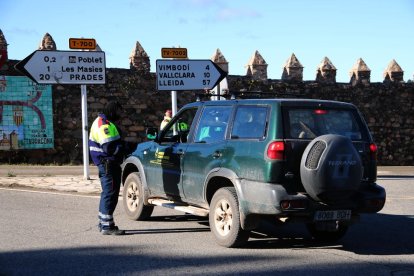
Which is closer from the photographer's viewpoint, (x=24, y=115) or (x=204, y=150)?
(x=204, y=150)

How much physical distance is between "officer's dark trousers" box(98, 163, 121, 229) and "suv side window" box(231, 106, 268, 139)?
180cm

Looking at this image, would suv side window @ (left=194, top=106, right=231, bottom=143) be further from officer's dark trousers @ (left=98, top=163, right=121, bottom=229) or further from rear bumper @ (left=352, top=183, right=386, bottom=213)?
rear bumper @ (left=352, top=183, right=386, bottom=213)

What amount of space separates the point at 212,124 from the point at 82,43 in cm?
697

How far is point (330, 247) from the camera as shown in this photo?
7.70 meters

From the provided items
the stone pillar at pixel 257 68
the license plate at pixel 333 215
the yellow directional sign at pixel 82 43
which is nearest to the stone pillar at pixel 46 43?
the yellow directional sign at pixel 82 43

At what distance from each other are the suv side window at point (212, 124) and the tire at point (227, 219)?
→ 2.60 ft

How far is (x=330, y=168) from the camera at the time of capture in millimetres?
6789

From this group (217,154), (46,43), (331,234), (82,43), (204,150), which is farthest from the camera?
(46,43)

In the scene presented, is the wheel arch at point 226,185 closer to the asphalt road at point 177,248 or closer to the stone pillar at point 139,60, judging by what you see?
the asphalt road at point 177,248

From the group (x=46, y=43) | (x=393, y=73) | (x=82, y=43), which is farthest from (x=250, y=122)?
(x=393, y=73)

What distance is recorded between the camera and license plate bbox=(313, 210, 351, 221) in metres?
7.01

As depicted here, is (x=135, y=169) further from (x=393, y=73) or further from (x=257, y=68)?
(x=393, y=73)

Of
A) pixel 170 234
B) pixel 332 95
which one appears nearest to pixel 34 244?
pixel 170 234

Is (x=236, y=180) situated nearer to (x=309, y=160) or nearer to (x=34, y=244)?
(x=309, y=160)
